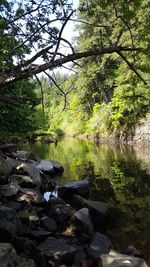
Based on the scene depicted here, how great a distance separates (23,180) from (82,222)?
425cm

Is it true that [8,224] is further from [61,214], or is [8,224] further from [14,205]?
[14,205]

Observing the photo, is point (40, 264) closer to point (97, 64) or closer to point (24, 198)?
point (24, 198)

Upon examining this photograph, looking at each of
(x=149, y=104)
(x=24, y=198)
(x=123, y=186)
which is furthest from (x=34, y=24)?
(x=149, y=104)

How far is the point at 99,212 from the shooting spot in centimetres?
989

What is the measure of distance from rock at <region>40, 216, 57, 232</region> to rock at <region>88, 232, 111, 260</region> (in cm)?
126

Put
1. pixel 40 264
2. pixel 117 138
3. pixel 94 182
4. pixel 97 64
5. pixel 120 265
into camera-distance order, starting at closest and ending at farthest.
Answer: pixel 120 265 < pixel 40 264 < pixel 94 182 < pixel 117 138 < pixel 97 64

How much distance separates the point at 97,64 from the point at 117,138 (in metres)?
11.7

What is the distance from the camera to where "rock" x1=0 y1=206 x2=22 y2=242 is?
7496mm

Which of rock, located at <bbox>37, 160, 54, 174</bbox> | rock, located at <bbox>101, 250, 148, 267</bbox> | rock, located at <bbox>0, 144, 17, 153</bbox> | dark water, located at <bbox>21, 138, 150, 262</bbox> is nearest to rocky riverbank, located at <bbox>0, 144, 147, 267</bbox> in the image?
rock, located at <bbox>101, 250, 148, 267</bbox>

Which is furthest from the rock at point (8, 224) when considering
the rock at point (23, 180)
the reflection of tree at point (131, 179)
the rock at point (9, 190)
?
the reflection of tree at point (131, 179)

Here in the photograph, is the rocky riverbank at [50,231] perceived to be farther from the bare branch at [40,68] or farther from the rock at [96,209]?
the bare branch at [40,68]

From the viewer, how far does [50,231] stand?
8656mm

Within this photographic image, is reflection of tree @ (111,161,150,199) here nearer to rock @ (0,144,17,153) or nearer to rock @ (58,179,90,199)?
rock @ (58,179,90,199)

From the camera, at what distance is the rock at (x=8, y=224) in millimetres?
7496
